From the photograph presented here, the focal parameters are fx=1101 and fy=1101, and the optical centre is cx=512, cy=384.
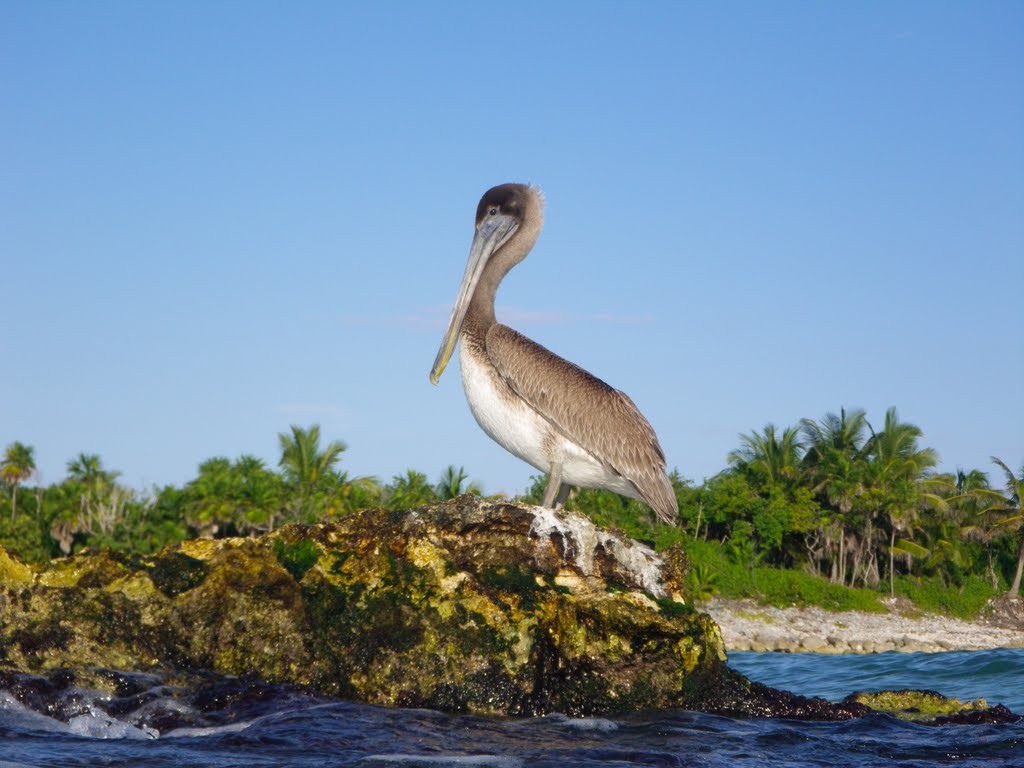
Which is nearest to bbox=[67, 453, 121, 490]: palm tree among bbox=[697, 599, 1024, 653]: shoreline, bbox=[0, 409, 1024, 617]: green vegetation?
bbox=[0, 409, 1024, 617]: green vegetation

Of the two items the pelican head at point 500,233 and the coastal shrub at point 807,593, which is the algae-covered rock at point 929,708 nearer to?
the pelican head at point 500,233

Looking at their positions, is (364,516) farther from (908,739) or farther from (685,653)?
(908,739)

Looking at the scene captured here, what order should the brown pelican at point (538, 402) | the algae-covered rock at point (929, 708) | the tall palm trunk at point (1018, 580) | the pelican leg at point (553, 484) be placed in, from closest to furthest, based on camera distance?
the algae-covered rock at point (929, 708)
the pelican leg at point (553, 484)
the brown pelican at point (538, 402)
the tall palm trunk at point (1018, 580)

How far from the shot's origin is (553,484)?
10523 mm

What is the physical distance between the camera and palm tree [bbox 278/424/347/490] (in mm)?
53531

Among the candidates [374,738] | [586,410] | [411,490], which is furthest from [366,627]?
[411,490]

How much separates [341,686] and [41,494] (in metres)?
51.7

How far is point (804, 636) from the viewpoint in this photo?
48.9 m

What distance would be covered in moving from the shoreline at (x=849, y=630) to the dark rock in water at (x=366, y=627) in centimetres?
4038

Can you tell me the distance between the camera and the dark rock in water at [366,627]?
7.60m

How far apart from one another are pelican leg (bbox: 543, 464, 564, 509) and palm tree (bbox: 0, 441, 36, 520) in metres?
50.5

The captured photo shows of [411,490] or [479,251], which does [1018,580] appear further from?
[479,251]

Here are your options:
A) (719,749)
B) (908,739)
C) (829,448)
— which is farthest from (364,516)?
(829,448)

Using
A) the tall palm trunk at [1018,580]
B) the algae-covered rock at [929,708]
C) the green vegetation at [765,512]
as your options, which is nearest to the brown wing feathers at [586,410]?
the algae-covered rock at [929,708]
